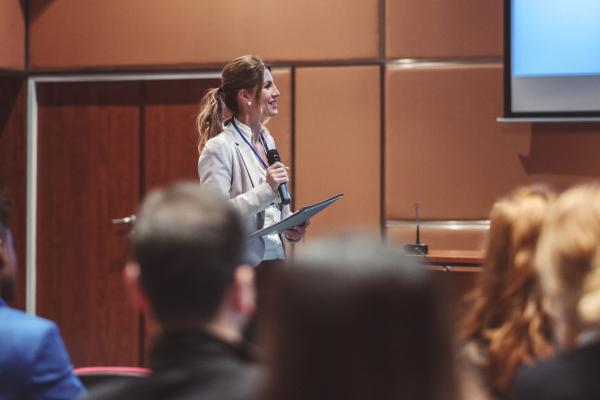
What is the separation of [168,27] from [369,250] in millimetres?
4289

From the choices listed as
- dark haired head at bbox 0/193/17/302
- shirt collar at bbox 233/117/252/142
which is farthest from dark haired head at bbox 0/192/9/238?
shirt collar at bbox 233/117/252/142

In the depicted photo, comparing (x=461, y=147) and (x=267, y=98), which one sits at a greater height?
(x=267, y=98)

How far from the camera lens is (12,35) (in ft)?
16.3

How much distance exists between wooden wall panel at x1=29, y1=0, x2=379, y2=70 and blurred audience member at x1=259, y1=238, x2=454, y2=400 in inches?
156

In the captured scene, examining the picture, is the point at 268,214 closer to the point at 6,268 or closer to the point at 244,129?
the point at 244,129

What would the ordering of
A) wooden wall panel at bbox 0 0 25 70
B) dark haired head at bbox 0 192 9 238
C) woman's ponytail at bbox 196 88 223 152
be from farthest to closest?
wooden wall panel at bbox 0 0 25 70, woman's ponytail at bbox 196 88 223 152, dark haired head at bbox 0 192 9 238

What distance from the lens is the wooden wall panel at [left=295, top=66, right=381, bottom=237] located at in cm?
464

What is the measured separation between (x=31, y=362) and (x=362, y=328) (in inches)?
32.0

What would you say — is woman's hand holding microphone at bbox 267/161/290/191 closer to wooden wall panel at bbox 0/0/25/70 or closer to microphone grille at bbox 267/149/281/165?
microphone grille at bbox 267/149/281/165

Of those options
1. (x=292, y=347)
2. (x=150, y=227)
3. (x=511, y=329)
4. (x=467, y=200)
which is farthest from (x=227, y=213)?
(x=467, y=200)

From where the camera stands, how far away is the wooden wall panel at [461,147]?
443 cm

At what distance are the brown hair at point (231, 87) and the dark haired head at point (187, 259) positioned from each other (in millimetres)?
2290

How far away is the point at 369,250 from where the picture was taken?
79 centimetres

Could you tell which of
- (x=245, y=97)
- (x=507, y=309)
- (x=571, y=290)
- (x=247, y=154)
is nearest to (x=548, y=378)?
(x=571, y=290)
